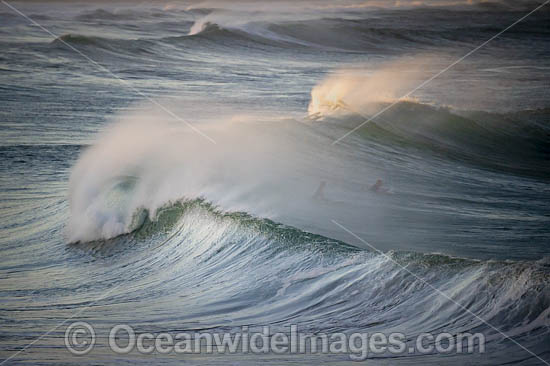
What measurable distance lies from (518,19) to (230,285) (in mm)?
31634

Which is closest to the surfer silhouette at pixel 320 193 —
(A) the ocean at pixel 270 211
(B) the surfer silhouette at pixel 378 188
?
(A) the ocean at pixel 270 211

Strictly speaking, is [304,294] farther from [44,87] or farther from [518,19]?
[518,19]

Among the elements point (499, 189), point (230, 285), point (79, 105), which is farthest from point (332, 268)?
point (79, 105)

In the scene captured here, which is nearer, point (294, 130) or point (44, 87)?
point (294, 130)

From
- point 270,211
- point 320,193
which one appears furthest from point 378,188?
point 270,211

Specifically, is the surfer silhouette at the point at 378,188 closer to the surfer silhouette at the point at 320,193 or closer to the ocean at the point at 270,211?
the ocean at the point at 270,211

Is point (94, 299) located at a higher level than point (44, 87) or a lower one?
lower

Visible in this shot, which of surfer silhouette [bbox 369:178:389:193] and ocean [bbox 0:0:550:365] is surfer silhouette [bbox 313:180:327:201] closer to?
ocean [bbox 0:0:550:365]

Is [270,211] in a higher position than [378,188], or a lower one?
higher

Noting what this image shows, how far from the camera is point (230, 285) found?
5.55m

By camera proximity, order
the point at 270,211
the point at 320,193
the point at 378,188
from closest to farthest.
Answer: the point at 270,211
the point at 320,193
the point at 378,188

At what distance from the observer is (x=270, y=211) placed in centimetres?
671

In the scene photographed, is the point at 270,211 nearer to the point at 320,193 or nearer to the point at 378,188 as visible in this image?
the point at 320,193

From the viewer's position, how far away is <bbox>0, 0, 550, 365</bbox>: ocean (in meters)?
4.60
